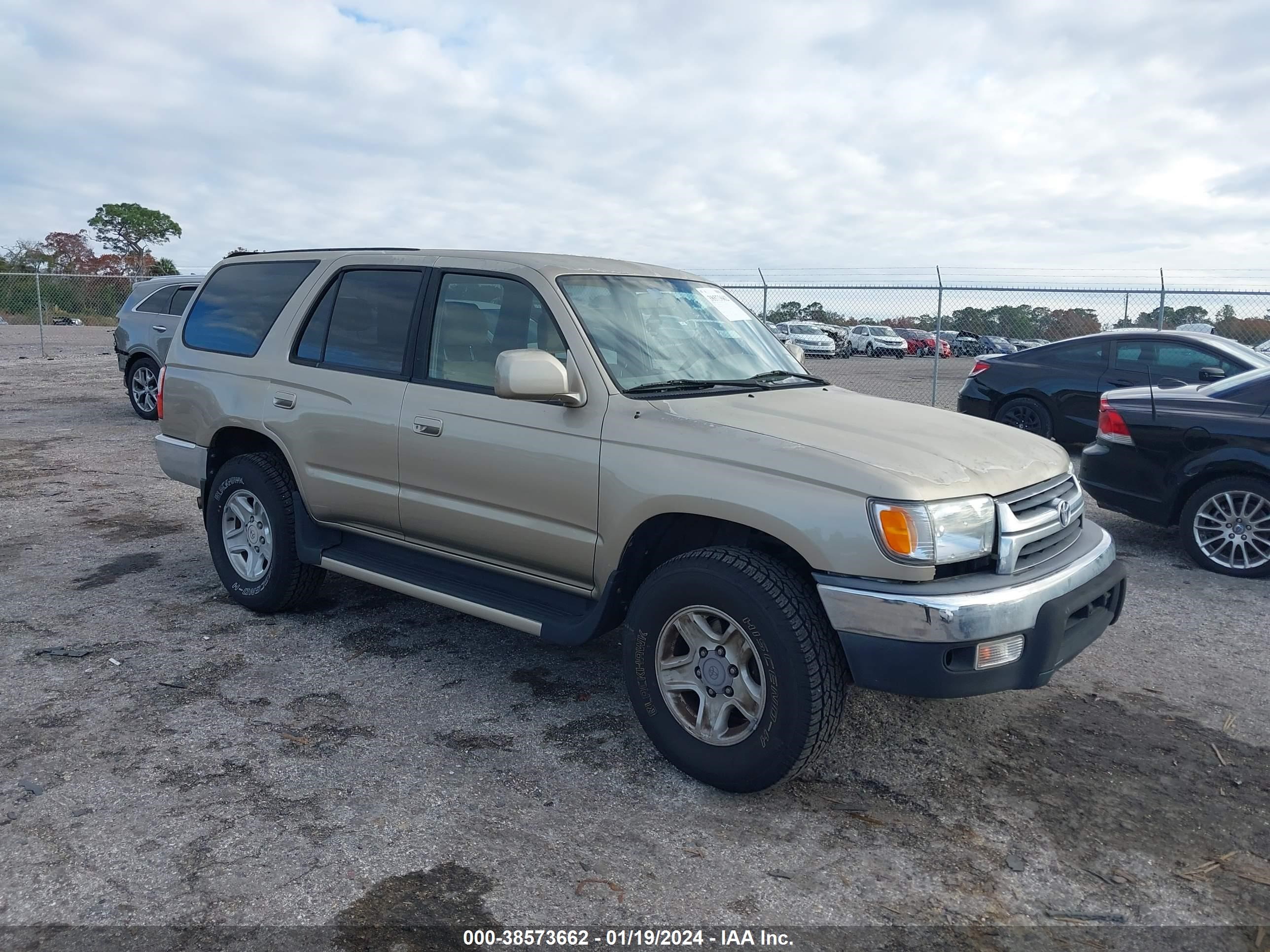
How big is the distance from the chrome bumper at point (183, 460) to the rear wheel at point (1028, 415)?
8.71 m

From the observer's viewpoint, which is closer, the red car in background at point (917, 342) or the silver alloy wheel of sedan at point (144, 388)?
the silver alloy wheel of sedan at point (144, 388)

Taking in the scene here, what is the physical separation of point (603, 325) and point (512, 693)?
165 cm

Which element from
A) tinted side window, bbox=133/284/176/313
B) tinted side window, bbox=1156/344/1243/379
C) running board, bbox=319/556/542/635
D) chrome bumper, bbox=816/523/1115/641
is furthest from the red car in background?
chrome bumper, bbox=816/523/1115/641

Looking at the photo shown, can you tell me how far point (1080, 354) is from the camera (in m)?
11.0

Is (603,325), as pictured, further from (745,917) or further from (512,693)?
(745,917)

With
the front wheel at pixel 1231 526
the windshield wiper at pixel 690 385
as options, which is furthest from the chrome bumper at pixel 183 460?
the front wheel at pixel 1231 526

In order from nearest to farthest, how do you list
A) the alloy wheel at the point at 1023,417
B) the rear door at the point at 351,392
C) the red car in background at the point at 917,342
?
the rear door at the point at 351,392 → the alloy wheel at the point at 1023,417 → the red car in background at the point at 917,342

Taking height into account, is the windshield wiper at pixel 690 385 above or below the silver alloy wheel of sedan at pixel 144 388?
above

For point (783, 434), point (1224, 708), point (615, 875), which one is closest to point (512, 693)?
point (615, 875)

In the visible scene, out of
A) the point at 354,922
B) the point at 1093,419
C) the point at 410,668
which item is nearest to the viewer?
the point at 354,922

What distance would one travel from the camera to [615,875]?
2.95 metres

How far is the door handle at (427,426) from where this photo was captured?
425 cm

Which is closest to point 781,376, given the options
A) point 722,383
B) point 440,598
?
point 722,383

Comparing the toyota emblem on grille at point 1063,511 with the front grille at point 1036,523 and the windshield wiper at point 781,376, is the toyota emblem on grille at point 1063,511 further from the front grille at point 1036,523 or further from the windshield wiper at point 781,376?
the windshield wiper at point 781,376
